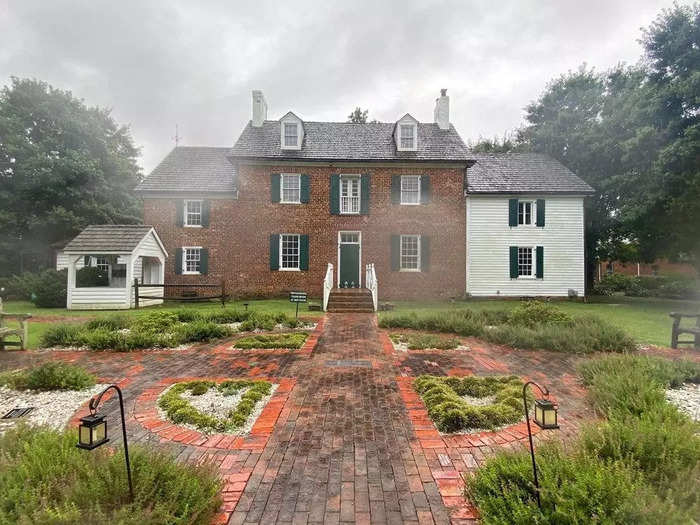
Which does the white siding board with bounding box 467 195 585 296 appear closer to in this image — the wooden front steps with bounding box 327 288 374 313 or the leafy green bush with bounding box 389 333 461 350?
the wooden front steps with bounding box 327 288 374 313

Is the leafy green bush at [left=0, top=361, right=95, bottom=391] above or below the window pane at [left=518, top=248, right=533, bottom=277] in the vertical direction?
below

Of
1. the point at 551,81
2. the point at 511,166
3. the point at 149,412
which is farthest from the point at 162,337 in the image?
the point at 551,81

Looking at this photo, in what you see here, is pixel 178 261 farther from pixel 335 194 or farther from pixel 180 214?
pixel 335 194

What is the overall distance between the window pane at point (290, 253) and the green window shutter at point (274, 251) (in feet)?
0.74

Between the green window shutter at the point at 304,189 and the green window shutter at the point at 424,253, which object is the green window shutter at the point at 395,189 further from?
the green window shutter at the point at 304,189

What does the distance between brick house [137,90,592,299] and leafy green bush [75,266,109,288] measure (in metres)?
3.81

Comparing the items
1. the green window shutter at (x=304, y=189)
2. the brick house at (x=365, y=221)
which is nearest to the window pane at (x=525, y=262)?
the brick house at (x=365, y=221)

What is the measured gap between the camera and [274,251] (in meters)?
16.4

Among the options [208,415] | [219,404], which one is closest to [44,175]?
[219,404]

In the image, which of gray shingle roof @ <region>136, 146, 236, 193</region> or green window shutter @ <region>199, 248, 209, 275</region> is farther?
gray shingle roof @ <region>136, 146, 236, 193</region>

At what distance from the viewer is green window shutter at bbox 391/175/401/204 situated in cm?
1650

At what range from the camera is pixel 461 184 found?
16.6 metres

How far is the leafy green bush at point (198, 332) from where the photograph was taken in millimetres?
7895

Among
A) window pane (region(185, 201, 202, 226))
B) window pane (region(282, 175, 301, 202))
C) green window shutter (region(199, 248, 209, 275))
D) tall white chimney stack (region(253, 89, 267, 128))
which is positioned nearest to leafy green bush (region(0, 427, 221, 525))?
window pane (region(282, 175, 301, 202))
